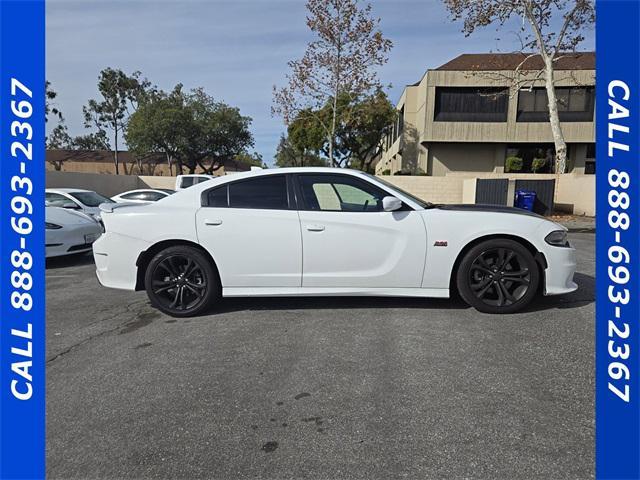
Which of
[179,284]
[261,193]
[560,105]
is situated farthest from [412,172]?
[179,284]

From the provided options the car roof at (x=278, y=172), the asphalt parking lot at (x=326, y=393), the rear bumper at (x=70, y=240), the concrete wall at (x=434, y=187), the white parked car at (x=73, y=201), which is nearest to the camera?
the asphalt parking lot at (x=326, y=393)

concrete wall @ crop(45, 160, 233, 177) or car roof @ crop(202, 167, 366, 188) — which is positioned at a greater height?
concrete wall @ crop(45, 160, 233, 177)

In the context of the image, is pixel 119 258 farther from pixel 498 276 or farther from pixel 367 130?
pixel 367 130

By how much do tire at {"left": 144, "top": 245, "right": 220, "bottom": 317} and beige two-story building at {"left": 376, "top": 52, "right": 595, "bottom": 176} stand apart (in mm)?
24219

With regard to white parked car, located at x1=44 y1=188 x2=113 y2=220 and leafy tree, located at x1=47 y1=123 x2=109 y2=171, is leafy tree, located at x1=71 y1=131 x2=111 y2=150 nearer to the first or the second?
leafy tree, located at x1=47 y1=123 x2=109 y2=171

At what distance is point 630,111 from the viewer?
1443 millimetres

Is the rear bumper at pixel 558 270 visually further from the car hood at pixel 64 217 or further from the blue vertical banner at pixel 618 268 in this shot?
the car hood at pixel 64 217

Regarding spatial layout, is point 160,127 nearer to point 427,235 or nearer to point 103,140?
point 427,235

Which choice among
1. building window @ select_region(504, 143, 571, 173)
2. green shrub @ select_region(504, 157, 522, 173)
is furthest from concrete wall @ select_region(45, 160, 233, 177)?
green shrub @ select_region(504, 157, 522, 173)

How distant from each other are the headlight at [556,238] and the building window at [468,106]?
23.6 meters

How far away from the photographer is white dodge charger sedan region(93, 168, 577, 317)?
12.8ft

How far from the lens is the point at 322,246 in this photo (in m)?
3.94

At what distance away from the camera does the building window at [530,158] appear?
81.6ft

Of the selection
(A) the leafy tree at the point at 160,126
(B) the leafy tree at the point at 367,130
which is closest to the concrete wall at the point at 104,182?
(A) the leafy tree at the point at 160,126
